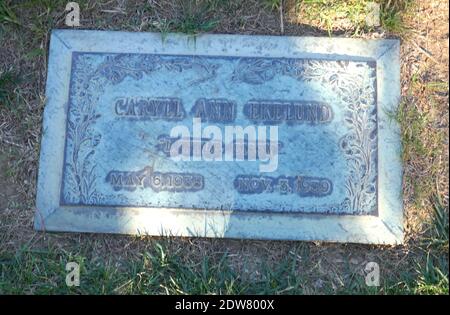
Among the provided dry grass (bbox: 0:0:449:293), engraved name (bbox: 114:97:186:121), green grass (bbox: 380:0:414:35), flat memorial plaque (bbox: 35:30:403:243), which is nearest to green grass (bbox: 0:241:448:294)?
dry grass (bbox: 0:0:449:293)

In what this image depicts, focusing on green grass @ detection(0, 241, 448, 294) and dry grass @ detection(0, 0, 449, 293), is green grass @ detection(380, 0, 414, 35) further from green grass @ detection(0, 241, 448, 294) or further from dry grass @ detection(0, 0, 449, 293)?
green grass @ detection(0, 241, 448, 294)

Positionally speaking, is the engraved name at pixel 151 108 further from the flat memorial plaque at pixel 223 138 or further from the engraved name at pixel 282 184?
the engraved name at pixel 282 184

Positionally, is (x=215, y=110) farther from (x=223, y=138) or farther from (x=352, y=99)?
(x=352, y=99)

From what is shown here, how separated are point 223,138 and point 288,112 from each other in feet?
0.98

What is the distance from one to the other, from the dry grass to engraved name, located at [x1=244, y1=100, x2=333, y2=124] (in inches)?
12.9

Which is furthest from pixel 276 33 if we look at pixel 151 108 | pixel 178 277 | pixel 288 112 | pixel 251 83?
pixel 178 277

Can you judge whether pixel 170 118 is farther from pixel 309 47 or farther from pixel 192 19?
pixel 309 47

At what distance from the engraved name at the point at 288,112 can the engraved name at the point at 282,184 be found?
0.24 metres

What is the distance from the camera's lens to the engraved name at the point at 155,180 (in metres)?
2.20

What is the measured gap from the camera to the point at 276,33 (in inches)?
92.4

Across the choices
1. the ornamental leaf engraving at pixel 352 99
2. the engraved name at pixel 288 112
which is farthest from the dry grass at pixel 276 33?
the engraved name at pixel 288 112

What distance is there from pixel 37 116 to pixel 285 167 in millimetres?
1100

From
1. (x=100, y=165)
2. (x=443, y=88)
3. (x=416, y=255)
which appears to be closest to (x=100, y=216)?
(x=100, y=165)

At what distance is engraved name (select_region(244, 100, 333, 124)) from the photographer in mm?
2229
